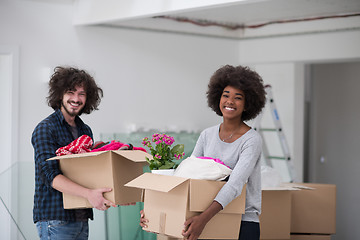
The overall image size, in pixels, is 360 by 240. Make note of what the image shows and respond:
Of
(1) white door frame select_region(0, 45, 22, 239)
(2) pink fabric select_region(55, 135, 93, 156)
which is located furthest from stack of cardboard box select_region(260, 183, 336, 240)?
(1) white door frame select_region(0, 45, 22, 239)

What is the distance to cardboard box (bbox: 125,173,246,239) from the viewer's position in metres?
1.92

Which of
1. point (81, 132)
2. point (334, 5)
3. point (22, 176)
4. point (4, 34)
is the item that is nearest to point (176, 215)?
point (81, 132)

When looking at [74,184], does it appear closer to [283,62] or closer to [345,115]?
[283,62]

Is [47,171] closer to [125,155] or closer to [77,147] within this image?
[77,147]

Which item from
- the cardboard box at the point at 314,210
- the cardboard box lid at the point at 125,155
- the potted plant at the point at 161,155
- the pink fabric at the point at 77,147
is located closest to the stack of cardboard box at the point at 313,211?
the cardboard box at the point at 314,210

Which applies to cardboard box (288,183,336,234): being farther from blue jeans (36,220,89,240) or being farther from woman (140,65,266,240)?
blue jeans (36,220,89,240)

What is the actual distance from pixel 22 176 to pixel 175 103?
211cm

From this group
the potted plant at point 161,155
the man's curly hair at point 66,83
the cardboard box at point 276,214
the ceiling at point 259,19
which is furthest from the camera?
the ceiling at point 259,19

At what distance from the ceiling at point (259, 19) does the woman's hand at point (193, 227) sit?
2.47m

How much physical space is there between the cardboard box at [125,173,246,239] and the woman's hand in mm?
20

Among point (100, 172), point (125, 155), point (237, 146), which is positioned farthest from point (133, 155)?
point (237, 146)

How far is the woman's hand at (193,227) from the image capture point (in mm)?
1896

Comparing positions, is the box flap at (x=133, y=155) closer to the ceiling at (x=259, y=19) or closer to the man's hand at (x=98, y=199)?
the man's hand at (x=98, y=199)

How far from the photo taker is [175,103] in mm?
4953
